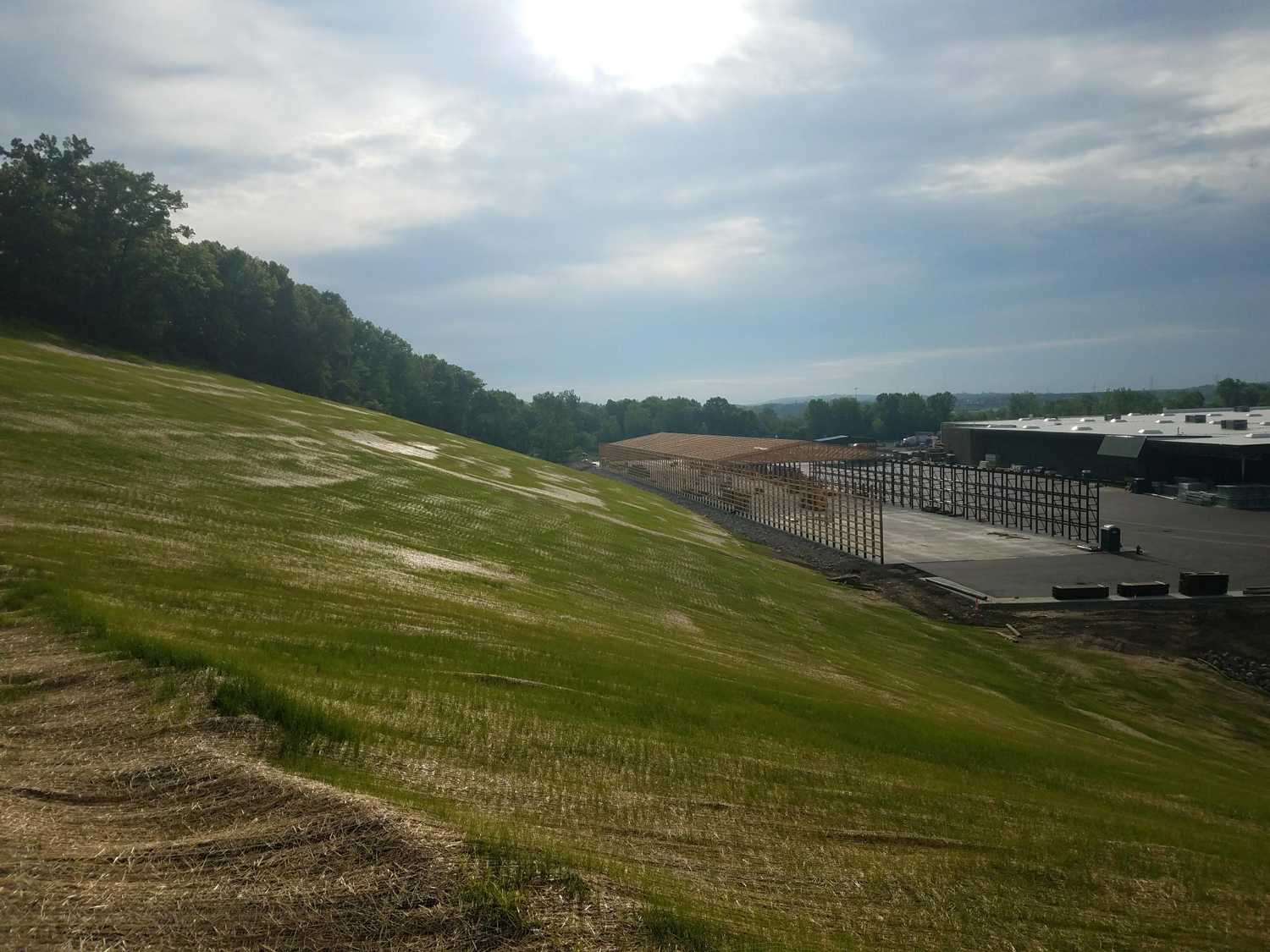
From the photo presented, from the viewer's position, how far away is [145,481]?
2105cm

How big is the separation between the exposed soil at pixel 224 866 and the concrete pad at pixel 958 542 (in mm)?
43583

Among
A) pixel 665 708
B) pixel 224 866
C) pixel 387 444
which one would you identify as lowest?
pixel 665 708

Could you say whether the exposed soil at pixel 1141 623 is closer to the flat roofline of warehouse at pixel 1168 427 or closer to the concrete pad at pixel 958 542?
the concrete pad at pixel 958 542

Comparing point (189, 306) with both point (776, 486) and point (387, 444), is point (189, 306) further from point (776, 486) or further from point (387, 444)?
point (776, 486)

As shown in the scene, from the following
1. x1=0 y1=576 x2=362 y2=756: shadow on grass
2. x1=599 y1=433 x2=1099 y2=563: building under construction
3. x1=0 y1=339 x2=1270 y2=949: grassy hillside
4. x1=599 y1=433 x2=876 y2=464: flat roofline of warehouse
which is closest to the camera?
x1=0 y1=339 x2=1270 y2=949: grassy hillside

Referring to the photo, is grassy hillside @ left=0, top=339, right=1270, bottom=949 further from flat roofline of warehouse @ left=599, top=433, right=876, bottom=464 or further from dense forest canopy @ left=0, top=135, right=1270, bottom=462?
flat roofline of warehouse @ left=599, top=433, right=876, bottom=464

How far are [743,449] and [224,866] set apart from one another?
237 ft

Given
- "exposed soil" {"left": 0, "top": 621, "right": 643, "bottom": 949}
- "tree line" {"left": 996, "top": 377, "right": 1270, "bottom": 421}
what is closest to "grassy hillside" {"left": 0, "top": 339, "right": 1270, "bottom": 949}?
"exposed soil" {"left": 0, "top": 621, "right": 643, "bottom": 949}

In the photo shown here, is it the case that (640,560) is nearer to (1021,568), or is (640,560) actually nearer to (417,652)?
(417,652)

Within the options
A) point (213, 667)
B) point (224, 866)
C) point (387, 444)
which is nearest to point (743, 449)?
point (387, 444)

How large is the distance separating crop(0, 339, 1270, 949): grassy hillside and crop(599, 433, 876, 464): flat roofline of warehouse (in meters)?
37.2

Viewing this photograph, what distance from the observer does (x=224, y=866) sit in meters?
6.19

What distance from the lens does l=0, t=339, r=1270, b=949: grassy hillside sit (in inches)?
338

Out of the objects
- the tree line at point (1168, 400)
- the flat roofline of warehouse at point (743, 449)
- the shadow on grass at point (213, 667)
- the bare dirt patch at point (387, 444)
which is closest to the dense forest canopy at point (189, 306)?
the bare dirt patch at point (387, 444)
